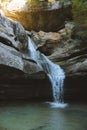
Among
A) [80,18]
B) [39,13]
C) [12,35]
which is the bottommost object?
[12,35]

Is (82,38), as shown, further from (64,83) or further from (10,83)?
(10,83)

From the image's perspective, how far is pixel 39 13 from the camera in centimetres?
2205

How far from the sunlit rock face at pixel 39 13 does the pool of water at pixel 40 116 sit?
28.8 ft

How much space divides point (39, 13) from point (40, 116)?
1150cm

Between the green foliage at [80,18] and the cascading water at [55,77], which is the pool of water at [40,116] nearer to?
the cascading water at [55,77]

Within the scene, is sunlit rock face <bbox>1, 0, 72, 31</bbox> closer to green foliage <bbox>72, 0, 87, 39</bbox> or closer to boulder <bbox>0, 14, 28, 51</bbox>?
green foliage <bbox>72, 0, 87, 39</bbox>

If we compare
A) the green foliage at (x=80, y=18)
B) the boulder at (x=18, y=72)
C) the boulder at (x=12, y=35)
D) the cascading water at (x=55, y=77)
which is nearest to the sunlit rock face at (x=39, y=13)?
the green foliage at (x=80, y=18)

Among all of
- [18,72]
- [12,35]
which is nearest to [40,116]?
[18,72]

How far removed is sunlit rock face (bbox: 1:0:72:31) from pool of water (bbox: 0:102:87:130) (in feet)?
28.8

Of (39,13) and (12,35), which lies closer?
(12,35)

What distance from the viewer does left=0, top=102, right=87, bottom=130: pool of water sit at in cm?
1050

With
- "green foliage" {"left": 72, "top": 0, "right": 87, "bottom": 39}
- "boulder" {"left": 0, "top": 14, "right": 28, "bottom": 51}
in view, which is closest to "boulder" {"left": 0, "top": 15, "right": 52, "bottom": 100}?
"boulder" {"left": 0, "top": 14, "right": 28, "bottom": 51}

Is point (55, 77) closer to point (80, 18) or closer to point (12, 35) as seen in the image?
point (12, 35)

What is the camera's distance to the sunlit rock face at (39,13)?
2198 centimetres
